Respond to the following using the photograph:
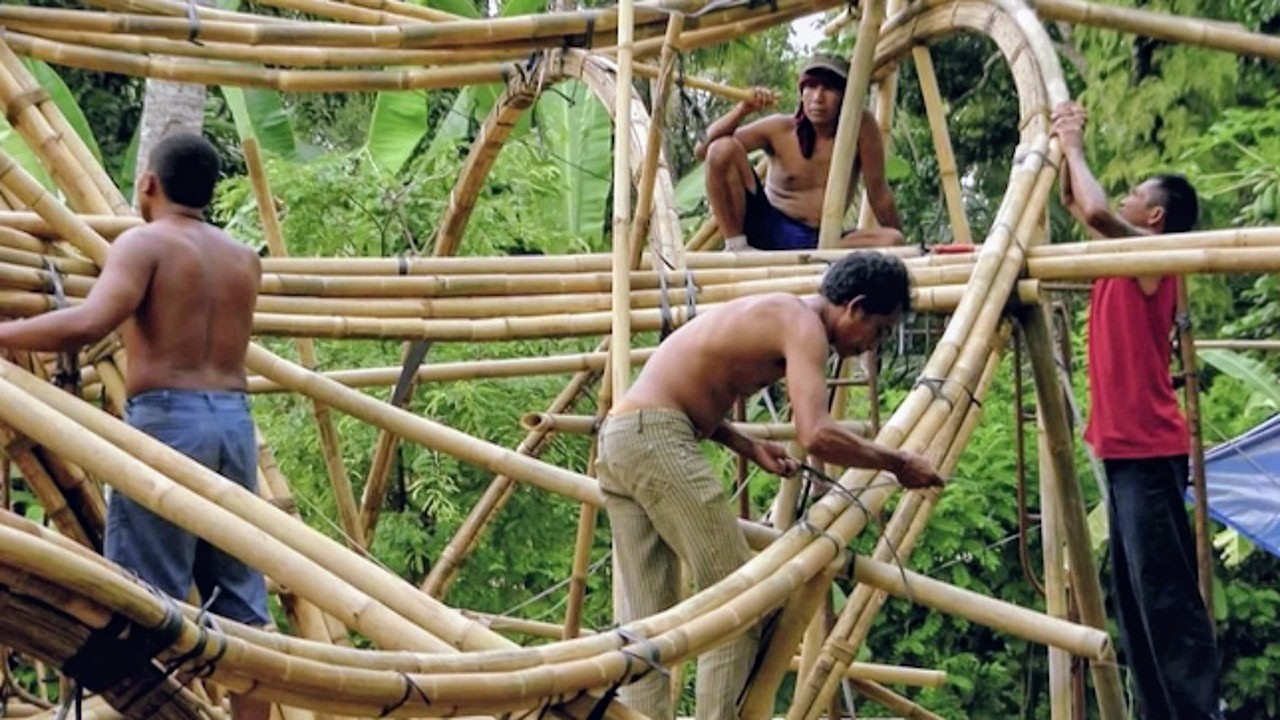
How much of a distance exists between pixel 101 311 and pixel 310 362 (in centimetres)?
215

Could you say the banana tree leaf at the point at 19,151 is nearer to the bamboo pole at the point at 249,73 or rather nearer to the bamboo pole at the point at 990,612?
the bamboo pole at the point at 249,73

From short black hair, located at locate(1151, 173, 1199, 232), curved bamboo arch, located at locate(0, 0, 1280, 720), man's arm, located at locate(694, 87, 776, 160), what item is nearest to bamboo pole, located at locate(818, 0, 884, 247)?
curved bamboo arch, located at locate(0, 0, 1280, 720)

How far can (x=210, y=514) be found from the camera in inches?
141

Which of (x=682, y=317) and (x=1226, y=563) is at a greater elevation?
(x=682, y=317)

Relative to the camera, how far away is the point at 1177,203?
5.02 metres

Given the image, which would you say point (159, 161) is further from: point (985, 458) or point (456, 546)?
point (985, 458)

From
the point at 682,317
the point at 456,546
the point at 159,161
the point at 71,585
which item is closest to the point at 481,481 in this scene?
the point at 456,546

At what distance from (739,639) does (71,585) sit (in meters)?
1.39

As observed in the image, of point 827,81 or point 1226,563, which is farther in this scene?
point 1226,563

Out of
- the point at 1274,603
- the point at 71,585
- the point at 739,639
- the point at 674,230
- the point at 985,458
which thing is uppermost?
the point at 674,230

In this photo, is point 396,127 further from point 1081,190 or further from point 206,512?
point 206,512

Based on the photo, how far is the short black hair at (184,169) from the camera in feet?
13.6

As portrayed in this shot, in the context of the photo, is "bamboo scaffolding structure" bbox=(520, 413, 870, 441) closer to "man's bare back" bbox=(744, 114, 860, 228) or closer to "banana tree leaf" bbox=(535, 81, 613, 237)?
"man's bare back" bbox=(744, 114, 860, 228)

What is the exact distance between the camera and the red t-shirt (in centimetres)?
488
